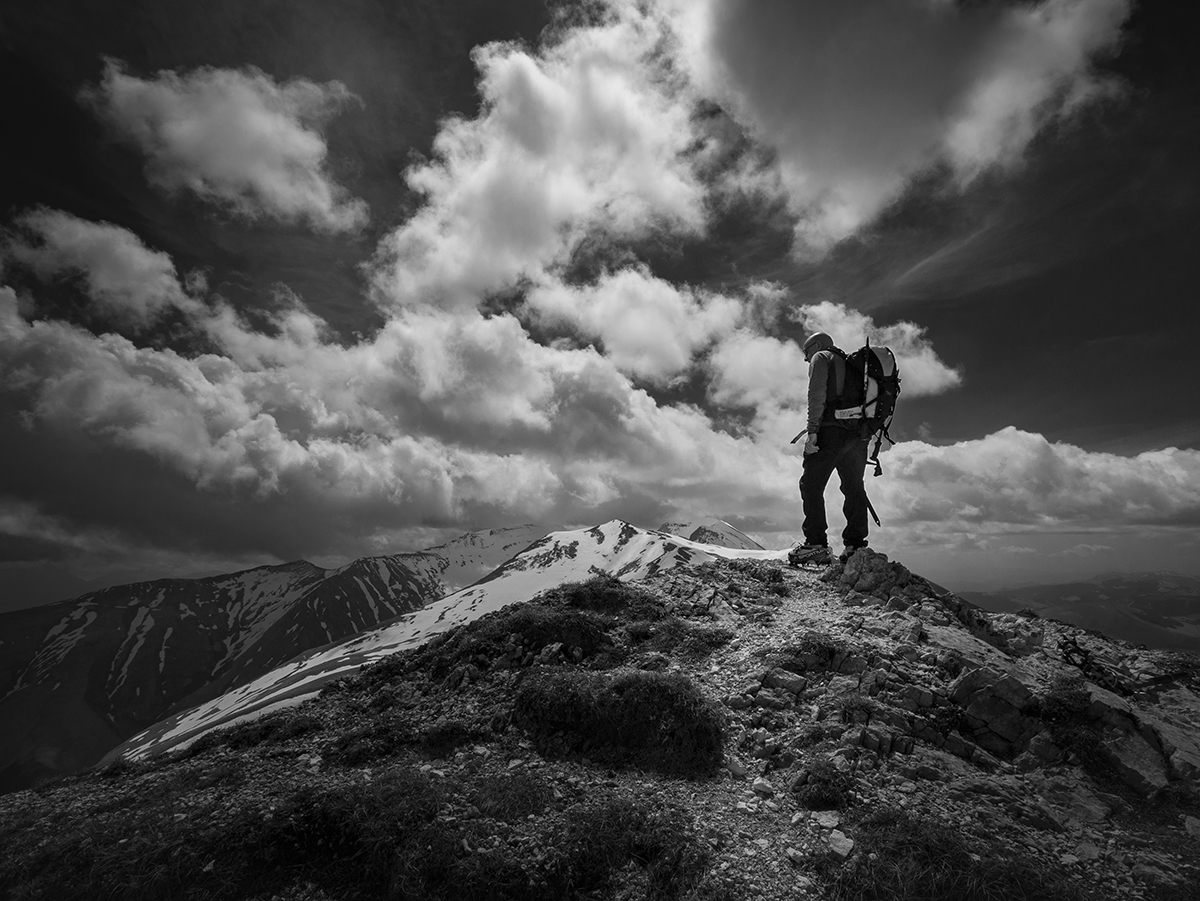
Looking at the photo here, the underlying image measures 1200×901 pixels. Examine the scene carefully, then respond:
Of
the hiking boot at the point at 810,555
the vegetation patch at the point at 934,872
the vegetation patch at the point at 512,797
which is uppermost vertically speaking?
the hiking boot at the point at 810,555

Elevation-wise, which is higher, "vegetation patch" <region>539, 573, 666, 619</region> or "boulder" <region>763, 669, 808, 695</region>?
"vegetation patch" <region>539, 573, 666, 619</region>

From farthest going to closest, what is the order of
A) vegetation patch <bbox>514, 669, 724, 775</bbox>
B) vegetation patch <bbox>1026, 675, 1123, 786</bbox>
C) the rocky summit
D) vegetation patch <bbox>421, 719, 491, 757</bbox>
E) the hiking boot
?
the hiking boot, vegetation patch <bbox>421, 719, 491, 757</bbox>, vegetation patch <bbox>514, 669, 724, 775</bbox>, vegetation patch <bbox>1026, 675, 1123, 786</bbox>, the rocky summit

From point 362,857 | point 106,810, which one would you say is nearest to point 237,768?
point 106,810

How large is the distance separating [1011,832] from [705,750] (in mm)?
4437

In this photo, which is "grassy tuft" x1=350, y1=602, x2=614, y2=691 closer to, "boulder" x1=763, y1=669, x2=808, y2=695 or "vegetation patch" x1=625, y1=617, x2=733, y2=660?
"vegetation patch" x1=625, y1=617, x2=733, y2=660

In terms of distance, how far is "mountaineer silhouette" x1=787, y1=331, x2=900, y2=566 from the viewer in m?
17.6

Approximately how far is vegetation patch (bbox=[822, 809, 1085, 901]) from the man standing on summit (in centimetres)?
1147

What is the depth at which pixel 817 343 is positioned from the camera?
61.5 feet

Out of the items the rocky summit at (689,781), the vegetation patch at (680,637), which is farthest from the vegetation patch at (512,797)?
the vegetation patch at (680,637)

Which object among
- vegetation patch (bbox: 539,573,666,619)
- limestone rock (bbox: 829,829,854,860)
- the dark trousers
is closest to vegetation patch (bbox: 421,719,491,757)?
vegetation patch (bbox: 539,573,666,619)

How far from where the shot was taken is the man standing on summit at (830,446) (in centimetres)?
1780

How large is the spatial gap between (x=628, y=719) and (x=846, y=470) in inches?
473

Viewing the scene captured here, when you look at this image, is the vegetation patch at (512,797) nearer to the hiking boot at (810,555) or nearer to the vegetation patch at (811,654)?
the vegetation patch at (811,654)

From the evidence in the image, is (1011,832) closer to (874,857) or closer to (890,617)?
(874,857)
